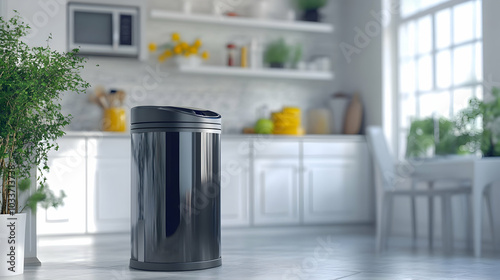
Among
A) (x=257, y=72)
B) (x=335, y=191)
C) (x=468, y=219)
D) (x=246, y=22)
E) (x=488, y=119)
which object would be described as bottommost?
(x=468, y=219)

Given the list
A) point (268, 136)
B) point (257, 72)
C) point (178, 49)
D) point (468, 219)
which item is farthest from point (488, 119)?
point (178, 49)

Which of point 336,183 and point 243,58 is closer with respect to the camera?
point 336,183

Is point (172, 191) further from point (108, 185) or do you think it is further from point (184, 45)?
point (184, 45)

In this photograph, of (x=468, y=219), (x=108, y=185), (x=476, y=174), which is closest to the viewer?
(x=476, y=174)

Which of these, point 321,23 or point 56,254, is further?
point 321,23

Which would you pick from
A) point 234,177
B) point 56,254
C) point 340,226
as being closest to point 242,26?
point 234,177

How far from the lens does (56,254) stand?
4102mm

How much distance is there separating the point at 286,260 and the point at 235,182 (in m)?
1.77

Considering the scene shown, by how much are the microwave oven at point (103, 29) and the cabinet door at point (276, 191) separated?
1428 millimetres

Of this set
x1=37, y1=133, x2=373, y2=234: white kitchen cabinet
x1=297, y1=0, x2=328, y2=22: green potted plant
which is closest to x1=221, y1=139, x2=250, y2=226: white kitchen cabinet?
x1=37, y1=133, x2=373, y2=234: white kitchen cabinet

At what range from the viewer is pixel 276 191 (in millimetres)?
5473

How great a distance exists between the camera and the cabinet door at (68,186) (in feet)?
15.8

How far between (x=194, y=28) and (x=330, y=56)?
137 centimetres

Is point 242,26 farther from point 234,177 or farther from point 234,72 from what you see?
point 234,177
